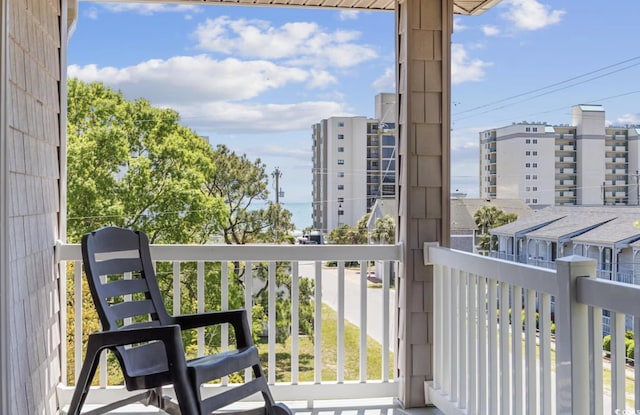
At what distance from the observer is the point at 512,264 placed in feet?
7.64

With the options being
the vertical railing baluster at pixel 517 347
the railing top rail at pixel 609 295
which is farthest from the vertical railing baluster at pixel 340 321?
the railing top rail at pixel 609 295

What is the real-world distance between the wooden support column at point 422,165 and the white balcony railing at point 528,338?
0.08m

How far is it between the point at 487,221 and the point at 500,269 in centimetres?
58

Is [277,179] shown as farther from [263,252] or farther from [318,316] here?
[318,316]

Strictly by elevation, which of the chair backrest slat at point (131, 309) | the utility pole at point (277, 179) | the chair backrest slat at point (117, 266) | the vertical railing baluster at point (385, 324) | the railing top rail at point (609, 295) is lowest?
the vertical railing baluster at point (385, 324)

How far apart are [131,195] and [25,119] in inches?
72.5

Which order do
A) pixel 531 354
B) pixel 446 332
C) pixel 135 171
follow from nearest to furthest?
pixel 531 354 → pixel 446 332 → pixel 135 171

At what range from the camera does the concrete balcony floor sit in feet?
10.7

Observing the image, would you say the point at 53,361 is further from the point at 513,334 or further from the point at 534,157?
the point at 534,157

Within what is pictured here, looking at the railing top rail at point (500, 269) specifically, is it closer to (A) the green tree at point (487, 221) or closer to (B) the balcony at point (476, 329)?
(B) the balcony at point (476, 329)

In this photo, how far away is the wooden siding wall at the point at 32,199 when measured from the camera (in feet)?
8.04

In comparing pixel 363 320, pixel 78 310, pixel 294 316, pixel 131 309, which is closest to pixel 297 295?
pixel 294 316

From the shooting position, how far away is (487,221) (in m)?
2.97

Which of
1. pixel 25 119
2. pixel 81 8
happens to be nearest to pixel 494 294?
pixel 25 119
